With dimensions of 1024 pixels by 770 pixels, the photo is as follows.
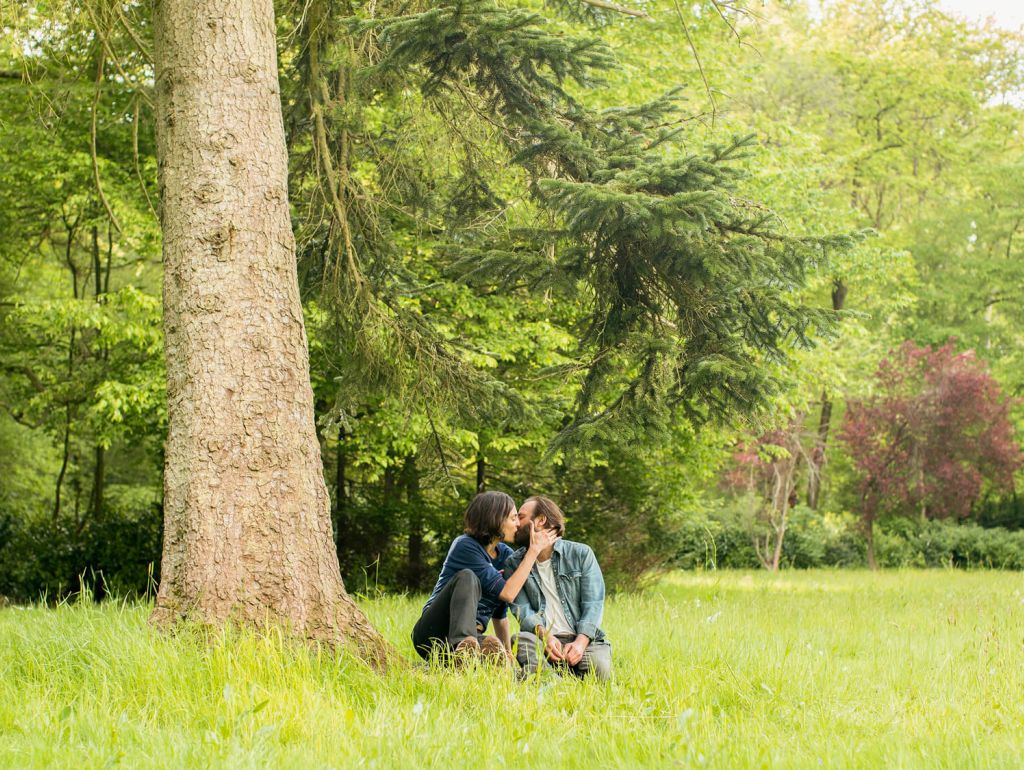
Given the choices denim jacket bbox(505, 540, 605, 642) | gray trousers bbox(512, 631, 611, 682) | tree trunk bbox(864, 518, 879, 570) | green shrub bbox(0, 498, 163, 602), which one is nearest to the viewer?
gray trousers bbox(512, 631, 611, 682)

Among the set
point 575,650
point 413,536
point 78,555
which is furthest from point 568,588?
point 78,555

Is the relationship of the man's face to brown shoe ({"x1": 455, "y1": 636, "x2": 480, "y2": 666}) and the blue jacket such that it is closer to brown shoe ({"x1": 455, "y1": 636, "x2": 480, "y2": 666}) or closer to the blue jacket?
the blue jacket

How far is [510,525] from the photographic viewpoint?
5699mm

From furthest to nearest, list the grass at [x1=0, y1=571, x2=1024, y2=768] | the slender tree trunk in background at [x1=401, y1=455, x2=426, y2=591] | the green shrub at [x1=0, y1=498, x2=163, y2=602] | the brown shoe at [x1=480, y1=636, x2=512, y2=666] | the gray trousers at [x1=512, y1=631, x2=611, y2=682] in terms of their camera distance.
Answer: the green shrub at [x1=0, y1=498, x2=163, y2=602]
the slender tree trunk in background at [x1=401, y1=455, x2=426, y2=591]
the gray trousers at [x1=512, y1=631, x2=611, y2=682]
the brown shoe at [x1=480, y1=636, x2=512, y2=666]
the grass at [x1=0, y1=571, x2=1024, y2=768]

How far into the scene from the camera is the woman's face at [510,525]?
5699mm

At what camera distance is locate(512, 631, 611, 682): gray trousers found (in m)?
5.25

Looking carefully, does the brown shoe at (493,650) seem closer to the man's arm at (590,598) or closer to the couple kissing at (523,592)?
the couple kissing at (523,592)

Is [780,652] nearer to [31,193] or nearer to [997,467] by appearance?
[31,193]

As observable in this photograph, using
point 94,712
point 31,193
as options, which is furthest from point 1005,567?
point 94,712

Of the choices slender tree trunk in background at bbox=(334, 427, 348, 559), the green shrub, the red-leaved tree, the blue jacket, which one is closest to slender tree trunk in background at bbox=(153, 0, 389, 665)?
the blue jacket

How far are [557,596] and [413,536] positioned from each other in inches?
371

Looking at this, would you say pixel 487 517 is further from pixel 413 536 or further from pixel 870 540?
pixel 870 540

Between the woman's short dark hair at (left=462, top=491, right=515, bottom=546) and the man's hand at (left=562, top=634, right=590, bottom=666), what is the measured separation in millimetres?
760

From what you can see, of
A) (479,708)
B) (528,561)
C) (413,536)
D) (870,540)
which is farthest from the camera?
(870,540)
